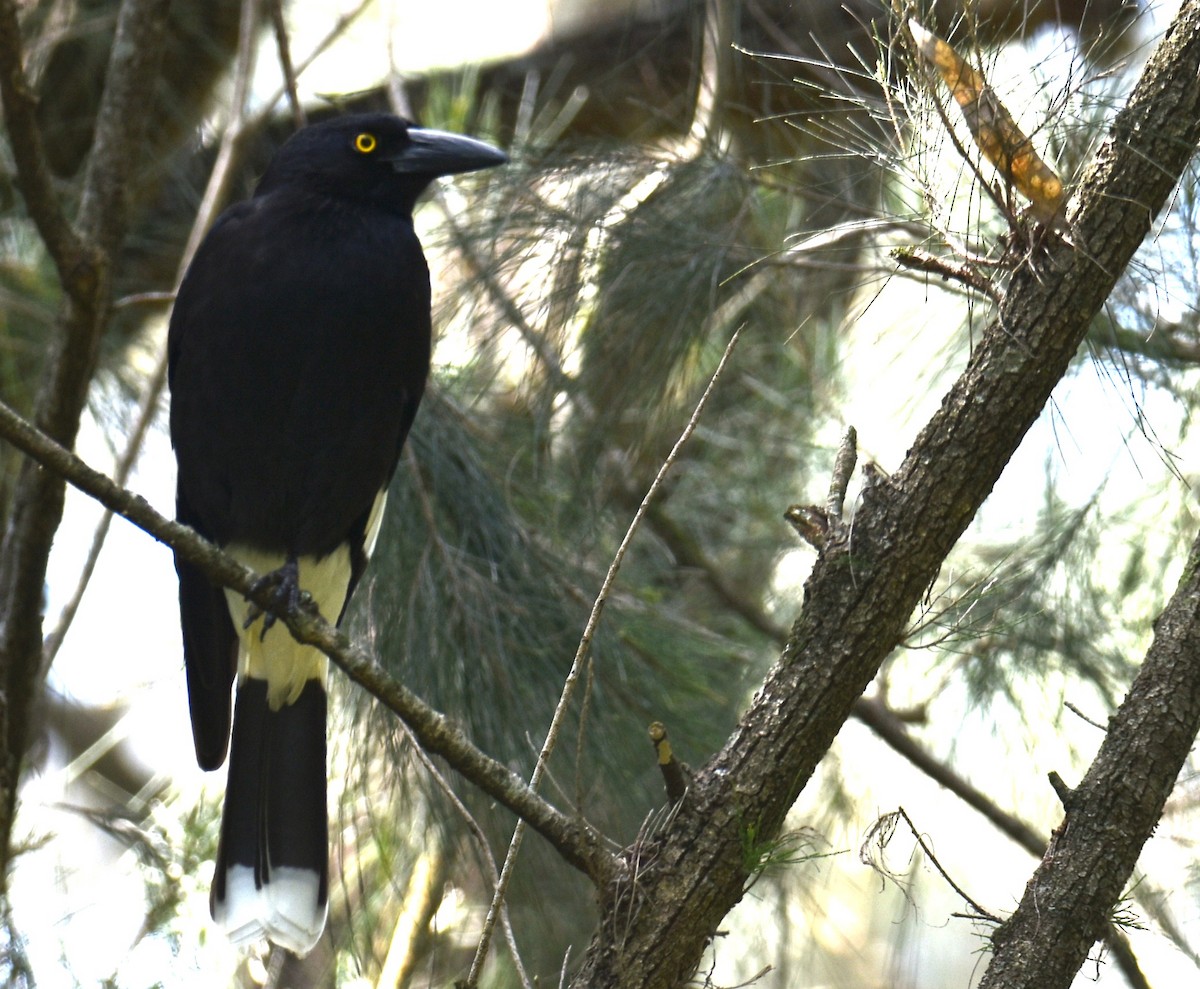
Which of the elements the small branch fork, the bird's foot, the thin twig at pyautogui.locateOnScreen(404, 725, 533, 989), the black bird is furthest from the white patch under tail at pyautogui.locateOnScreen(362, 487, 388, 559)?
the small branch fork

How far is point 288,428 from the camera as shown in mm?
2354

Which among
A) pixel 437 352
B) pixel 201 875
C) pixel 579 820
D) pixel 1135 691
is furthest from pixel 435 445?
pixel 1135 691

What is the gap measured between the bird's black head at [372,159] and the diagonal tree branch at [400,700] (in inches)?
41.9

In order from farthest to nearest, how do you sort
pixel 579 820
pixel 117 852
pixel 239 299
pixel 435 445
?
pixel 117 852
pixel 435 445
pixel 239 299
pixel 579 820

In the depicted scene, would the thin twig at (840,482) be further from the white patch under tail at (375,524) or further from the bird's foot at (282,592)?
the white patch under tail at (375,524)

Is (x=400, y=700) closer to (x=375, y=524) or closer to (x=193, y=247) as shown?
(x=375, y=524)

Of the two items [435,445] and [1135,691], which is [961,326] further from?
[1135,691]

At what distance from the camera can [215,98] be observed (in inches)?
138

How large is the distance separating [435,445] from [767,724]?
1.17 m

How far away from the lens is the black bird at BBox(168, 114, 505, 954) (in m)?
2.31

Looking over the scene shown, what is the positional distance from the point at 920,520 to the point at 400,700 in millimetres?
581

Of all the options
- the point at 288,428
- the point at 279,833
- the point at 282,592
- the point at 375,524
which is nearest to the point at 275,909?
the point at 279,833

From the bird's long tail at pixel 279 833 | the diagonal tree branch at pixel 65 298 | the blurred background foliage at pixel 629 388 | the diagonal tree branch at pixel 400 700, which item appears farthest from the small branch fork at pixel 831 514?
the diagonal tree branch at pixel 65 298

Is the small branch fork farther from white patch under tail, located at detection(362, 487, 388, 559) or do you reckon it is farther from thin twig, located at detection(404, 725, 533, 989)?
white patch under tail, located at detection(362, 487, 388, 559)
